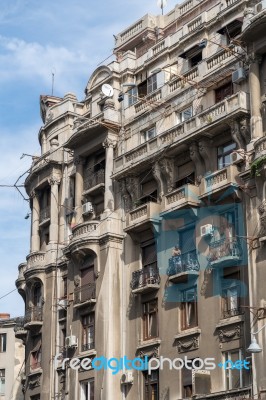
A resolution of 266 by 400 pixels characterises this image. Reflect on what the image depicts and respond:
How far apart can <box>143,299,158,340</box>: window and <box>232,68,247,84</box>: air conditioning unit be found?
1065 cm

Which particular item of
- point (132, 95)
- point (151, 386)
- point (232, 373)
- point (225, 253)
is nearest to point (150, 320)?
point (151, 386)

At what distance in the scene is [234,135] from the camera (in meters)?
38.2

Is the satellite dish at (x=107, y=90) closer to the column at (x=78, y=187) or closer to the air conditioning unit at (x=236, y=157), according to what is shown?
the column at (x=78, y=187)

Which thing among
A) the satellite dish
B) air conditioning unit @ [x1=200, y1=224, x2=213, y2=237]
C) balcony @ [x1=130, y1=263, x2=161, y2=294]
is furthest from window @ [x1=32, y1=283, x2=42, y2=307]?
air conditioning unit @ [x1=200, y1=224, x2=213, y2=237]

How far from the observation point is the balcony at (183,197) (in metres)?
39.0

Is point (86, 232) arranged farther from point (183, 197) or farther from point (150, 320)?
point (183, 197)

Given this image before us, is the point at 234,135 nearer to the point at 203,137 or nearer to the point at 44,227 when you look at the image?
the point at 203,137

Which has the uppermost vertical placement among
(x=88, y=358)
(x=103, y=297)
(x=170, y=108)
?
(x=170, y=108)

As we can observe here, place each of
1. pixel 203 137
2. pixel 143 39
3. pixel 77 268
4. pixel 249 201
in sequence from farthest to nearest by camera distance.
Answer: pixel 143 39 → pixel 77 268 → pixel 203 137 → pixel 249 201

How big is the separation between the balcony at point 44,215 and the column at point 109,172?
247 inches

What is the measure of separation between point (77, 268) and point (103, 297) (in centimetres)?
326

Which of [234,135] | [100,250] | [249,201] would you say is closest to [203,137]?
[234,135]

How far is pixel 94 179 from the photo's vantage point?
46844 millimetres

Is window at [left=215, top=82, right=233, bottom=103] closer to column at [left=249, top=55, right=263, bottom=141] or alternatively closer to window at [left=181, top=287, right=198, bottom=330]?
column at [left=249, top=55, right=263, bottom=141]
